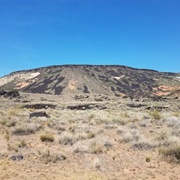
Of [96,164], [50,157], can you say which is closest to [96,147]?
[96,164]

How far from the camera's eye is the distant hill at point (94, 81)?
9262 centimetres

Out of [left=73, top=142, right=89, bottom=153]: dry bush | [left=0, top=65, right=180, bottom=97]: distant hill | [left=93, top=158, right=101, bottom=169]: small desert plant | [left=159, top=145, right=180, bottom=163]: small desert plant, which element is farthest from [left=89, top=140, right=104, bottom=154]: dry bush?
[left=0, top=65, right=180, bottom=97]: distant hill

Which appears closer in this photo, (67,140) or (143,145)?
(143,145)

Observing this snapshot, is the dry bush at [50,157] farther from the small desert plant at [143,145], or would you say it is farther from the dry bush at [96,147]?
the small desert plant at [143,145]

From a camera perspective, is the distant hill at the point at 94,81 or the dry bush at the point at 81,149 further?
the distant hill at the point at 94,81

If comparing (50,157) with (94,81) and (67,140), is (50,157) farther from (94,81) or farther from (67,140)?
(94,81)

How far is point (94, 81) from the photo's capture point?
346 feet

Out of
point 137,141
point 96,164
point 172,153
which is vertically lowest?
point 96,164

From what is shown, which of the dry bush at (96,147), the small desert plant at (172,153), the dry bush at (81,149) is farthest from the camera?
the dry bush at (81,149)

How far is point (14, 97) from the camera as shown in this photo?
56.8 m

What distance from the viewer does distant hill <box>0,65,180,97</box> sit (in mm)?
92625

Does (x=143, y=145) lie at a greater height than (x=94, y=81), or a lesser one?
lesser

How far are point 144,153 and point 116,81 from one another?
321 feet

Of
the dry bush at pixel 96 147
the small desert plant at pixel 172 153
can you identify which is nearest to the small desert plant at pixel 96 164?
the dry bush at pixel 96 147
